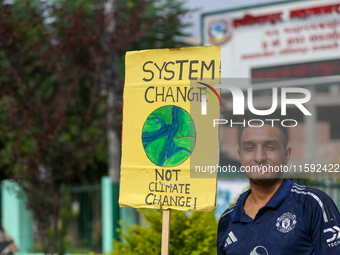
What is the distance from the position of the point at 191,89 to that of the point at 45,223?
13.7 feet

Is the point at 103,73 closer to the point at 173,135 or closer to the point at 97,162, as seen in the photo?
the point at 173,135

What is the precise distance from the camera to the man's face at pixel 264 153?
243cm

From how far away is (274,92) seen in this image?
122 inches

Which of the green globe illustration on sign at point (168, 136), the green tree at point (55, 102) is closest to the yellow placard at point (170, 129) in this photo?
the green globe illustration on sign at point (168, 136)

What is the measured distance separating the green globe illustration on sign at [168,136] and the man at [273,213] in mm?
681

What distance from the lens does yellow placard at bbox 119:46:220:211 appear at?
3188mm

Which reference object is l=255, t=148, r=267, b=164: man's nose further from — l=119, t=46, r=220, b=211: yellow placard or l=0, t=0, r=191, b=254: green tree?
l=0, t=0, r=191, b=254: green tree

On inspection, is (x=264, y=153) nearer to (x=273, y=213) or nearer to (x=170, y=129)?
(x=273, y=213)

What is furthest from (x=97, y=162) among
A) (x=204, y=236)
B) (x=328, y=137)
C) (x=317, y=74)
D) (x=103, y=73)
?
(x=328, y=137)

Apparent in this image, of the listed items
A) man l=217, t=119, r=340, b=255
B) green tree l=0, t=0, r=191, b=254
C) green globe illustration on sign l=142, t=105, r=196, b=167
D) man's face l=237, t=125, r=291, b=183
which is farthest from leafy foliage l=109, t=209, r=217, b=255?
green tree l=0, t=0, r=191, b=254

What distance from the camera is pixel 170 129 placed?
332cm

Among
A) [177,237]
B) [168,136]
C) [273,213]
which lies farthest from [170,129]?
[177,237]

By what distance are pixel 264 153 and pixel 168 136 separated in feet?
3.32

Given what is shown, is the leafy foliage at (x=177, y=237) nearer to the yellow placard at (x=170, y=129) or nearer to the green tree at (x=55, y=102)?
the yellow placard at (x=170, y=129)
